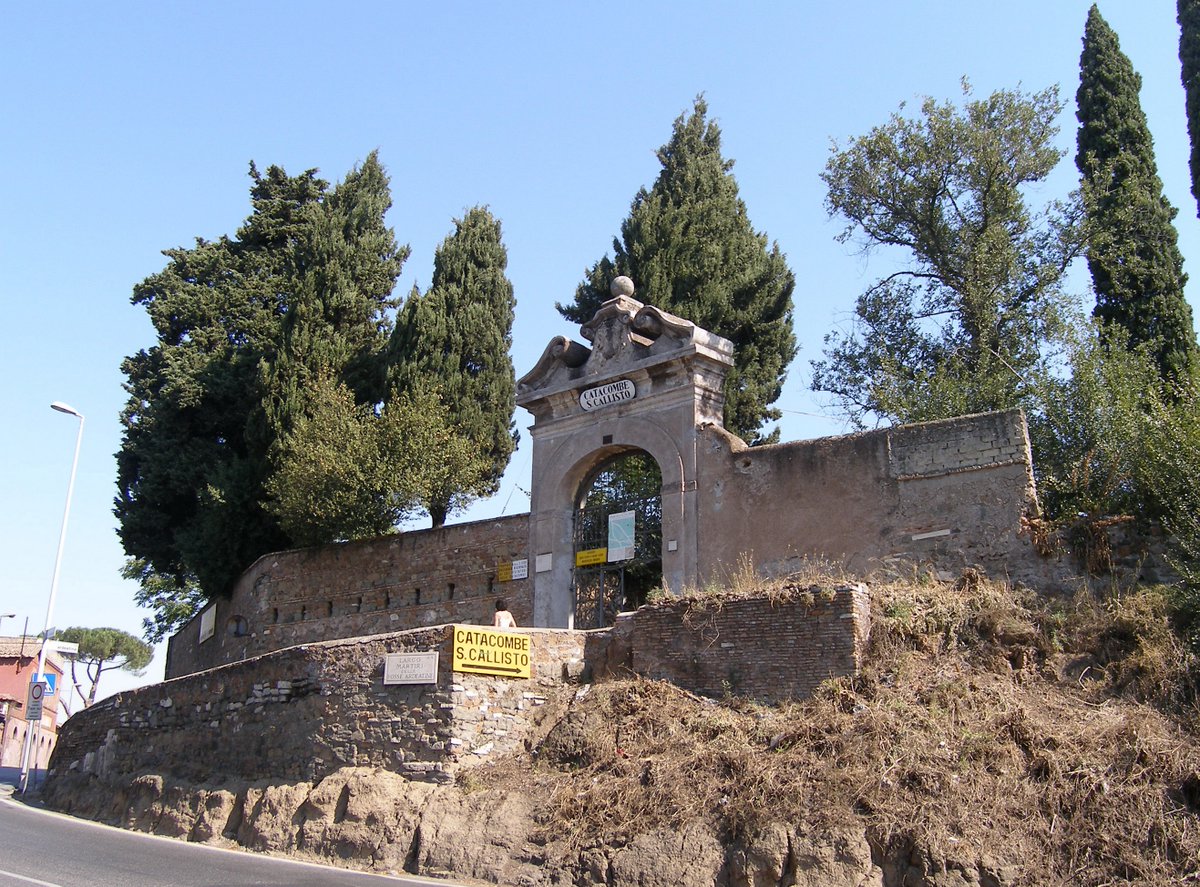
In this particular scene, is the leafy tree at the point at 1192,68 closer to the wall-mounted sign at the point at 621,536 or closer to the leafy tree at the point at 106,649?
the wall-mounted sign at the point at 621,536

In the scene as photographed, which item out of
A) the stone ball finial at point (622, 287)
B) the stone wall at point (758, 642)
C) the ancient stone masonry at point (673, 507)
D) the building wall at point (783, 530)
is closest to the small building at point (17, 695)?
the ancient stone masonry at point (673, 507)

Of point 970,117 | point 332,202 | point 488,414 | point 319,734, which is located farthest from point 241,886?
point 332,202

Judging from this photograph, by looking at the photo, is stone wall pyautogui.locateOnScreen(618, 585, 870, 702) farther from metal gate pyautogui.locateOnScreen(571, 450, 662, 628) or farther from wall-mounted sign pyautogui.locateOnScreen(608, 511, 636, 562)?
metal gate pyautogui.locateOnScreen(571, 450, 662, 628)

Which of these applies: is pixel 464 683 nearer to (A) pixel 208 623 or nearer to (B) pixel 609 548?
(B) pixel 609 548

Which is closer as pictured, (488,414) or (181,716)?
(181,716)

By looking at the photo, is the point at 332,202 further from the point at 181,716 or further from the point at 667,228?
the point at 181,716

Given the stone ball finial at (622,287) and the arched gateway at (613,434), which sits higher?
the stone ball finial at (622,287)

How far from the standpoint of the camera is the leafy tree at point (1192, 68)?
72.1 ft

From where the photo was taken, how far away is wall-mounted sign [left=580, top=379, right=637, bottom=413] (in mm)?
18172

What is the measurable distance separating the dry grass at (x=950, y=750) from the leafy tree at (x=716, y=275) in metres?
10.2

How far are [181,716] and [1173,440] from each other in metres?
13.7

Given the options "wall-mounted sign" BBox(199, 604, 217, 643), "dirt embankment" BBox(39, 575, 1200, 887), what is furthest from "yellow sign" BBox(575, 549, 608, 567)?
"wall-mounted sign" BBox(199, 604, 217, 643)

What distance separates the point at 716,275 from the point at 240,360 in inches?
432

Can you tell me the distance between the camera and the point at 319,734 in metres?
14.4
